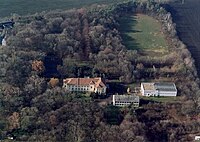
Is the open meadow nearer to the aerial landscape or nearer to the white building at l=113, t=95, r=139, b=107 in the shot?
the aerial landscape

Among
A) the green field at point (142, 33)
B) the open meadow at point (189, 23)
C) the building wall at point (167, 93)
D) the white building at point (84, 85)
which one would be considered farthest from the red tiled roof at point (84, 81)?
the open meadow at point (189, 23)

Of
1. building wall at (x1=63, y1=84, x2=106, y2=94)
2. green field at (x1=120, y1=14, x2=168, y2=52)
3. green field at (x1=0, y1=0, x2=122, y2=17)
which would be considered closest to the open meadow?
green field at (x1=120, y1=14, x2=168, y2=52)

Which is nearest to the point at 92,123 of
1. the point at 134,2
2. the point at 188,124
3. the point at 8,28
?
the point at 188,124

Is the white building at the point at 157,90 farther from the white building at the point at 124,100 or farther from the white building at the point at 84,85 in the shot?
the white building at the point at 84,85

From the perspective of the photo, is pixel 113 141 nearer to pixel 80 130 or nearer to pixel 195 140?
pixel 80 130

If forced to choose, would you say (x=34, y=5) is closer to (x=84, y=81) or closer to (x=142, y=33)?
(x=142, y=33)

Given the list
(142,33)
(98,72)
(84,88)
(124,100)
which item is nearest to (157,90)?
(124,100)
